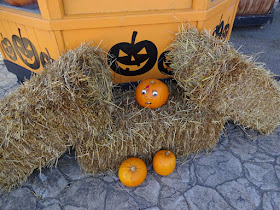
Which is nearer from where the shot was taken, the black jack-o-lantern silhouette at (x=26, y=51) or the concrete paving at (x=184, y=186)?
the concrete paving at (x=184, y=186)

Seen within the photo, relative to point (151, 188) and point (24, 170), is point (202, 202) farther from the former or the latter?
point (24, 170)

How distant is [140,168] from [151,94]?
31.5 inches

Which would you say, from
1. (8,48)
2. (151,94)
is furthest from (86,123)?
(8,48)

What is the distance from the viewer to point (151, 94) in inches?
95.7

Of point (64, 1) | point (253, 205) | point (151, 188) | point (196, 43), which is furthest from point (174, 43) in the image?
A: point (253, 205)

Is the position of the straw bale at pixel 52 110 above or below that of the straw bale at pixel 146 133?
above

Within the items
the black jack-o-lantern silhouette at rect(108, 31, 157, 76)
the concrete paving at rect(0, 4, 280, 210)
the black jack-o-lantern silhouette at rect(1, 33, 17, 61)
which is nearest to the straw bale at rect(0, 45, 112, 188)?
the concrete paving at rect(0, 4, 280, 210)

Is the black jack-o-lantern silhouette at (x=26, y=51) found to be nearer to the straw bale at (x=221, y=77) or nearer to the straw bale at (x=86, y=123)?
the straw bale at (x=86, y=123)

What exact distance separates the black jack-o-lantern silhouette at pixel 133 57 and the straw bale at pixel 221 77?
0.28 metres

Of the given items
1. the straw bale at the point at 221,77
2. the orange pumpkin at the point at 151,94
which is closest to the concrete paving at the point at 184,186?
the straw bale at the point at 221,77

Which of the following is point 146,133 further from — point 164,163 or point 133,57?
point 133,57

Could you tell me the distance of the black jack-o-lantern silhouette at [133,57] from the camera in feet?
8.78

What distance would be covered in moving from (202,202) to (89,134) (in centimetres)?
134

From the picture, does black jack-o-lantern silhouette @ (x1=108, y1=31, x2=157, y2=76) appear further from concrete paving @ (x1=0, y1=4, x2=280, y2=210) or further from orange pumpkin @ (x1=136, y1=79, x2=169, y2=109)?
concrete paving @ (x1=0, y1=4, x2=280, y2=210)
